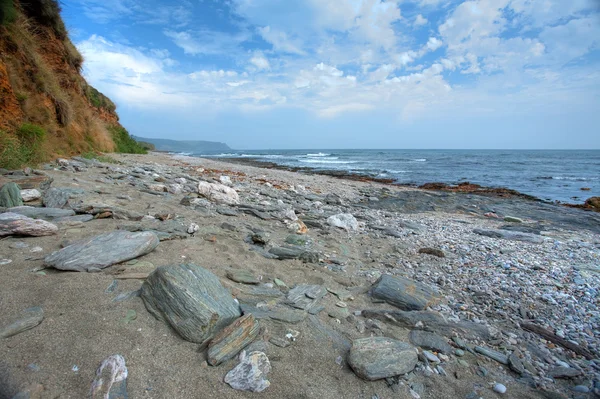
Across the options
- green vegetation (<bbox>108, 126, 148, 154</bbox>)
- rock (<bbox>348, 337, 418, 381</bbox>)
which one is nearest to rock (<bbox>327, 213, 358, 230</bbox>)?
rock (<bbox>348, 337, 418, 381</bbox>)

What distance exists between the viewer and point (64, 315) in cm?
214

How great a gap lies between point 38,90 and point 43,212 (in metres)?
8.15

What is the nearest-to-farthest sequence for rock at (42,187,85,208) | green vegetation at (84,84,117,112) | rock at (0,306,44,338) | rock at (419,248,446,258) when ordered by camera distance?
rock at (0,306,44,338) < rock at (42,187,85,208) < rock at (419,248,446,258) < green vegetation at (84,84,117,112)

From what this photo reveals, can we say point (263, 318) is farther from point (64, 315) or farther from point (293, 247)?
point (293, 247)

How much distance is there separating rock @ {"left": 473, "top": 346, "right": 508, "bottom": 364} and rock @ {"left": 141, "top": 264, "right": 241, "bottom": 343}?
6.99 feet

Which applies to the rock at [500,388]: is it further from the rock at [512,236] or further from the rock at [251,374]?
the rock at [512,236]

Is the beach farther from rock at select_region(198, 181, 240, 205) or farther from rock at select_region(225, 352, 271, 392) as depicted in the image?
rock at select_region(198, 181, 240, 205)

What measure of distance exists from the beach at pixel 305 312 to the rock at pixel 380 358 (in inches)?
2.0

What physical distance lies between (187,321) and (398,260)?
141 inches

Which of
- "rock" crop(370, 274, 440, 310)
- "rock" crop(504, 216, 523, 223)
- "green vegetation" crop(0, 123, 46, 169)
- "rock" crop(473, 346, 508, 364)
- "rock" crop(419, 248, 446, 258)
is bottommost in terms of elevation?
"rock" crop(504, 216, 523, 223)

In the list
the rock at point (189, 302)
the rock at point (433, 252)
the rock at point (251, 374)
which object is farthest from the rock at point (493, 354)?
the rock at point (433, 252)

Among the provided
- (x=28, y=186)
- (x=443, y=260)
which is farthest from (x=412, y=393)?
(x=28, y=186)

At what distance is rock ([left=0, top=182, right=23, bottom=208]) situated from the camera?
3957mm

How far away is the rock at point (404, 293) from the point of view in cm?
331
